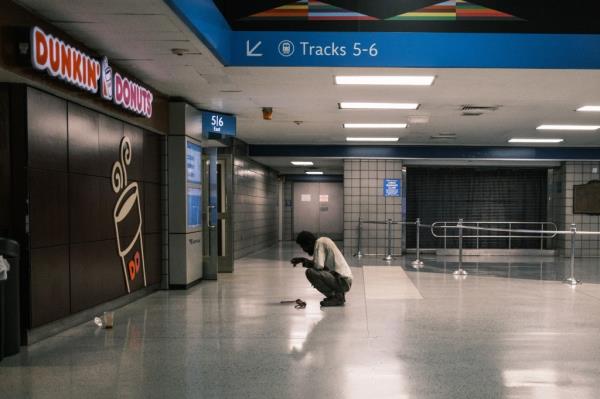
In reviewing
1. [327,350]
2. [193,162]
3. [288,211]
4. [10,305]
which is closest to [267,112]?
[193,162]

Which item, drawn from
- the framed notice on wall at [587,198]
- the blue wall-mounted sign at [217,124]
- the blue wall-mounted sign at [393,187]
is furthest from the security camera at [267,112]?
the framed notice on wall at [587,198]

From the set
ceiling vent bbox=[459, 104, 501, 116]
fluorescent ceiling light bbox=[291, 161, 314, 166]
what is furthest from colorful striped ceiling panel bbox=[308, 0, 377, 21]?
fluorescent ceiling light bbox=[291, 161, 314, 166]

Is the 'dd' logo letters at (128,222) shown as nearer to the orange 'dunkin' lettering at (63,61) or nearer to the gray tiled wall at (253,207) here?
the orange 'dunkin' lettering at (63,61)

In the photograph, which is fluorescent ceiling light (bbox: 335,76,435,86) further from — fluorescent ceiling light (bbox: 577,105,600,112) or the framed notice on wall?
the framed notice on wall

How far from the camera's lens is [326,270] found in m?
6.59

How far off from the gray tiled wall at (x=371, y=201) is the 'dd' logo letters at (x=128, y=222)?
Answer: 7.43 metres

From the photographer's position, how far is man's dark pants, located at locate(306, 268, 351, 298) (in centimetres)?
650

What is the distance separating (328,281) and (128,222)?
2.49 m

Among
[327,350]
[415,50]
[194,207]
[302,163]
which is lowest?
[327,350]

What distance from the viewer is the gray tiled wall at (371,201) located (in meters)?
13.5

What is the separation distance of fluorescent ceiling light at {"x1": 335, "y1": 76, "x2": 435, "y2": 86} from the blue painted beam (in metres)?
6.83

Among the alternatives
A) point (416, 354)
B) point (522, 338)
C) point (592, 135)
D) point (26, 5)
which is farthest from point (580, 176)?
point (26, 5)

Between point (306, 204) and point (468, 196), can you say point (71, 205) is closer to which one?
point (468, 196)

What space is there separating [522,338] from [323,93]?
3773 millimetres
